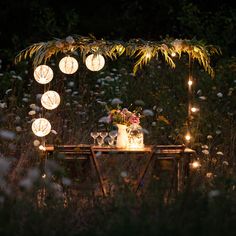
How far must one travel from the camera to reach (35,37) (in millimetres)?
13656

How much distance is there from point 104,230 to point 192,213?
0.57 meters

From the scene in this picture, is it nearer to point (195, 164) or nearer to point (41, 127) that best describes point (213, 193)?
point (195, 164)

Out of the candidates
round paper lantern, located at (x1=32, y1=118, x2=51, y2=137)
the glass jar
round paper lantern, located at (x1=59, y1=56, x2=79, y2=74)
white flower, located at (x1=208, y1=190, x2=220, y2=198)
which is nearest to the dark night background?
round paper lantern, located at (x1=59, y1=56, x2=79, y2=74)

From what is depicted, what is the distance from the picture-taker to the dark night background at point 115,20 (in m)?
13.6

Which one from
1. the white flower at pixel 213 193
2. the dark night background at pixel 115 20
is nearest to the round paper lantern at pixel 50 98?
the white flower at pixel 213 193

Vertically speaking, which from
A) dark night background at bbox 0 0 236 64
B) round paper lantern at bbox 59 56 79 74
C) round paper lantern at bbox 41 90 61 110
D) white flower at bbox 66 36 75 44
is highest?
dark night background at bbox 0 0 236 64

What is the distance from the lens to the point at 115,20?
1443cm

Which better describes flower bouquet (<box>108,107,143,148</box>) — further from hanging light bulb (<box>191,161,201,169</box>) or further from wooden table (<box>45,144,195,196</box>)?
hanging light bulb (<box>191,161,201,169</box>)

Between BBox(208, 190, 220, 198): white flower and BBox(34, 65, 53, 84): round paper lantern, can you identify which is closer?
BBox(208, 190, 220, 198): white flower

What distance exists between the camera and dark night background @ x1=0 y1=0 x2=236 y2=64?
13.6m

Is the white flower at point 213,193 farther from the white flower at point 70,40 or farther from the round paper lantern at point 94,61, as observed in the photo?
the round paper lantern at point 94,61

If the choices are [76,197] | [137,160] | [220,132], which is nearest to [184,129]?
[220,132]

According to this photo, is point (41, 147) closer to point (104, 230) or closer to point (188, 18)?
point (104, 230)

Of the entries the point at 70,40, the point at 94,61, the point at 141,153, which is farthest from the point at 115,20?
the point at 141,153
